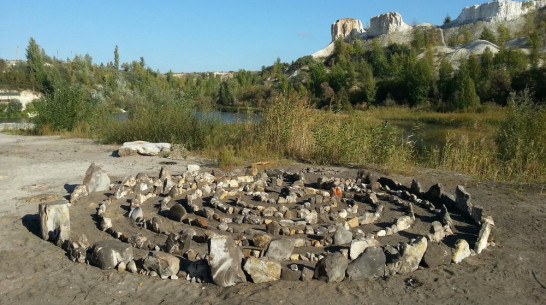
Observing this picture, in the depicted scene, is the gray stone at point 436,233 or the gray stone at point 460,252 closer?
the gray stone at point 460,252

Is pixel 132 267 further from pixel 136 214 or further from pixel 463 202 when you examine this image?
pixel 463 202

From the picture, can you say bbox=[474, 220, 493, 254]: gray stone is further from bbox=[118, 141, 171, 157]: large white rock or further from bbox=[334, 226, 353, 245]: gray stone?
bbox=[118, 141, 171, 157]: large white rock

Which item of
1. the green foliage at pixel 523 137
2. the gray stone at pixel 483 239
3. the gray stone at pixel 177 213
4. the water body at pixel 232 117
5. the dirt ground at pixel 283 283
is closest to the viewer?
the dirt ground at pixel 283 283

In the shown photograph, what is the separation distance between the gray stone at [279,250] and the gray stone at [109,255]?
1470 millimetres

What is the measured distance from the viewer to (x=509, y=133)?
13047mm

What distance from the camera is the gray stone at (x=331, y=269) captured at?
Answer: 14.9 feet

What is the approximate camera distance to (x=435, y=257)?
16.3 feet

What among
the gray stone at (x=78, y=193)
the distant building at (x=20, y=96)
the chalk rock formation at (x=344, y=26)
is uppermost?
the chalk rock formation at (x=344, y=26)

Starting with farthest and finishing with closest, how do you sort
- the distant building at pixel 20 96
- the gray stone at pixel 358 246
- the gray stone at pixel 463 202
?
the distant building at pixel 20 96 → the gray stone at pixel 463 202 → the gray stone at pixel 358 246

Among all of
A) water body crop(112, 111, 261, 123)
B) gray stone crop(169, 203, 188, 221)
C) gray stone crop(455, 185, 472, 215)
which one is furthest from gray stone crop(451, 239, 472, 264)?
water body crop(112, 111, 261, 123)

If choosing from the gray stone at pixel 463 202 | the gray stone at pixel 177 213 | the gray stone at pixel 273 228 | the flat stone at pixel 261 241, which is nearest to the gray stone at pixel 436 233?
the gray stone at pixel 463 202

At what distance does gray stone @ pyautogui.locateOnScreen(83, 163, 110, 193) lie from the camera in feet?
26.7

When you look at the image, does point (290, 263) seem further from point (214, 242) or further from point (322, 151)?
point (322, 151)

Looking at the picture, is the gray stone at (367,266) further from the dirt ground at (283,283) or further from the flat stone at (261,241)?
the flat stone at (261,241)
